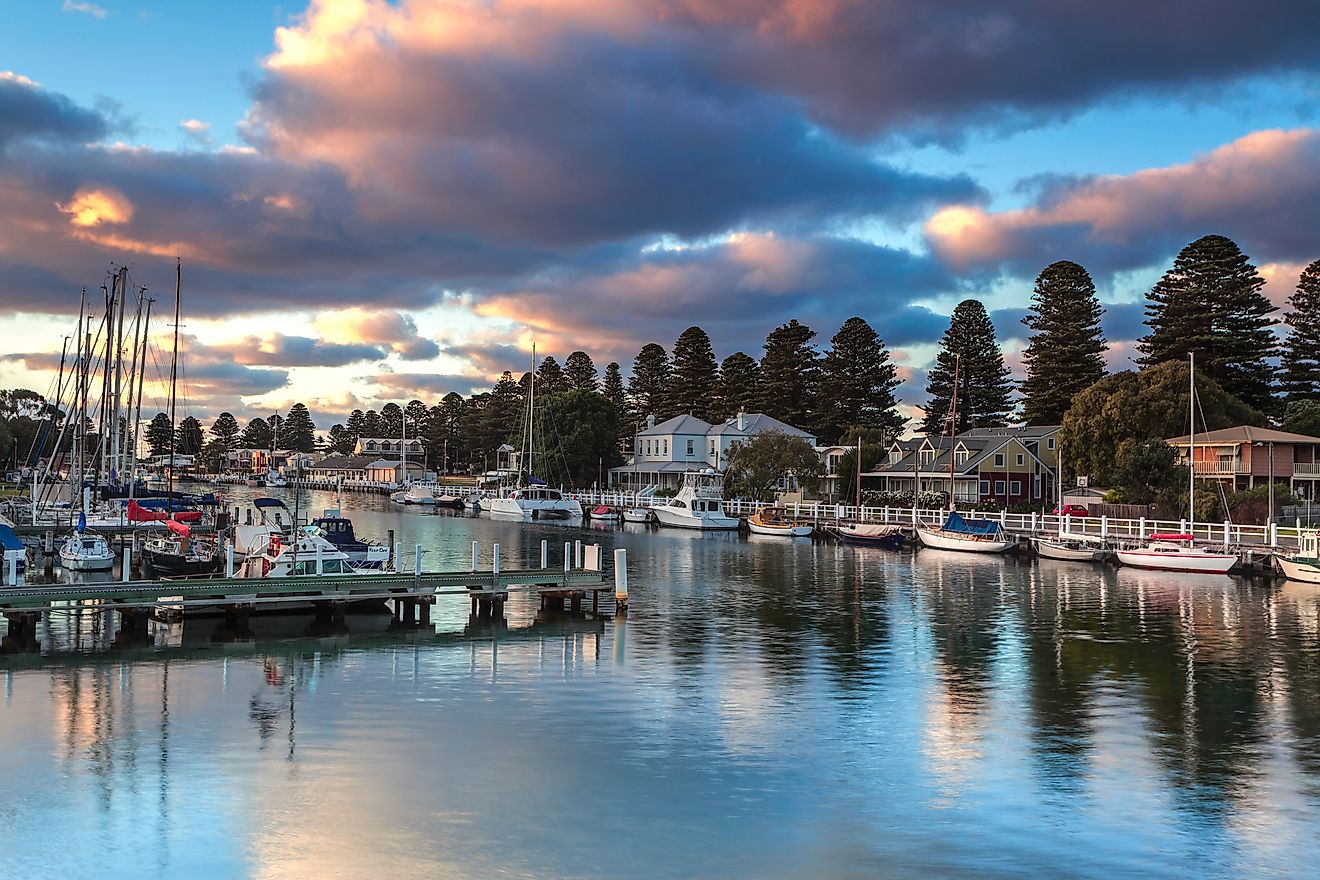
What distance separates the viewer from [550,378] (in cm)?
19075

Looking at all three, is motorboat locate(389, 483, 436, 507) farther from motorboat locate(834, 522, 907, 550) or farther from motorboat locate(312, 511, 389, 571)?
motorboat locate(312, 511, 389, 571)

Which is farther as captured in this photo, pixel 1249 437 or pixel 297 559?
pixel 1249 437

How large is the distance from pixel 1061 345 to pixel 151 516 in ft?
309

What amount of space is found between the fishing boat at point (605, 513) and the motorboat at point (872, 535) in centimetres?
3332

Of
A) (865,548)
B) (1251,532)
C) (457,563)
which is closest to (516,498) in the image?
(865,548)

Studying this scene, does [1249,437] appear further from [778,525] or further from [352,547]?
[352,547]

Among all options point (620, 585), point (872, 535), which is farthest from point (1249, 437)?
point (620, 585)

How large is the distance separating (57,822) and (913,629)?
93.3ft

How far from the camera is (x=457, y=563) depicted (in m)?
59.9

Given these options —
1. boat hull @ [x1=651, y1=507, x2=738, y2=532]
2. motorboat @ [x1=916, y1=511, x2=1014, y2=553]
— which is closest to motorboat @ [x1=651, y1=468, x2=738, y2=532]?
boat hull @ [x1=651, y1=507, x2=738, y2=532]

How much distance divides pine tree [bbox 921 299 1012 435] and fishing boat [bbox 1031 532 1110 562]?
67.1m

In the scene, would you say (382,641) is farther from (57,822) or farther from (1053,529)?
(1053,529)

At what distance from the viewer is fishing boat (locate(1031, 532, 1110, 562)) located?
6400 cm

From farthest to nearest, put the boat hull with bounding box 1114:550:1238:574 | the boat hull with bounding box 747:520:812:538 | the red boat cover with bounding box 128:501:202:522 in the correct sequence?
the boat hull with bounding box 747:520:812:538 → the red boat cover with bounding box 128:501:202:522 → the boat hull with bounding box 1114:550:1238:574
